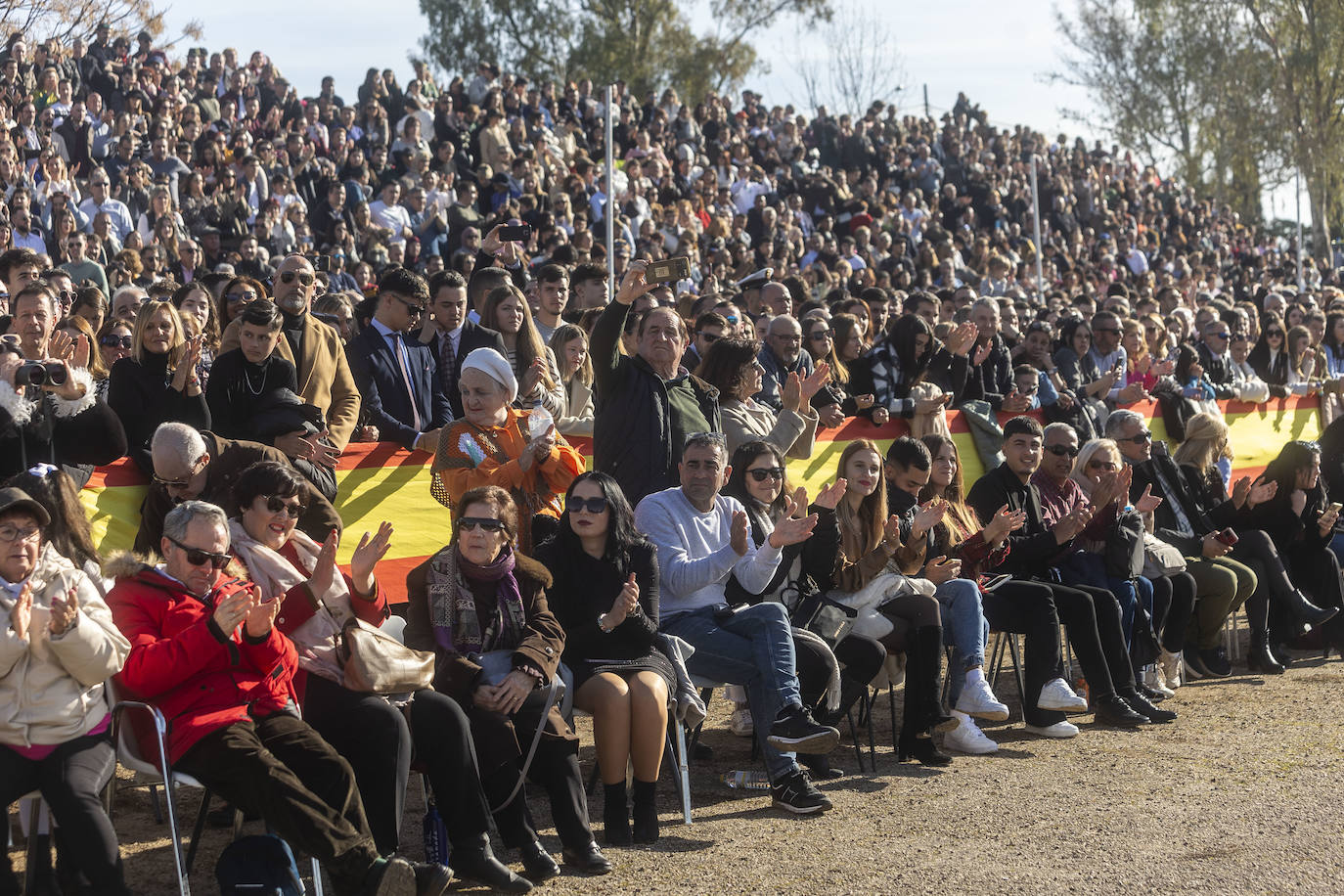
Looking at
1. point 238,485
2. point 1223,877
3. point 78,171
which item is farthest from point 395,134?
point 1223,877

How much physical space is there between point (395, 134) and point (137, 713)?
15016 mm

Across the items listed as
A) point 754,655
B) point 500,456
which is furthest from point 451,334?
point 754,655

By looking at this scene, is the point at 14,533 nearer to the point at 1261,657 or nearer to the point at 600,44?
the point at 1261,657

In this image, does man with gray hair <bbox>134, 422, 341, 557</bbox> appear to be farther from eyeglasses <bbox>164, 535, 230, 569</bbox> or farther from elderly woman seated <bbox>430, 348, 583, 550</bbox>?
elderly woman seated <bbox>430, 348, 583, 550</bbox>

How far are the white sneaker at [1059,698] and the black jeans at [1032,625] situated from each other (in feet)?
0.11

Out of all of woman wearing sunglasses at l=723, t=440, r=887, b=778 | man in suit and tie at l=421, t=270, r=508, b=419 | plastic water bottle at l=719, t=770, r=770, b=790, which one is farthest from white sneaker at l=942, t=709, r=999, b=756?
man in suit and tie at l=421, t=270, r=508, b=419

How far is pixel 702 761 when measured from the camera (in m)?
7.27

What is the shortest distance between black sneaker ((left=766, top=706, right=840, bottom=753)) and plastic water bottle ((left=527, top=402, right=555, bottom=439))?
1.58 meters

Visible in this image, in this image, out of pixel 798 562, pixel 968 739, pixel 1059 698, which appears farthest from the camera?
pixel 1059 698

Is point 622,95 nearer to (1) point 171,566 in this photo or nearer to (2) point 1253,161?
(1) point 171,566

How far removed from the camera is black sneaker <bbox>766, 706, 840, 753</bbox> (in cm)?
623

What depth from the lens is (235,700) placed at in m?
5.07

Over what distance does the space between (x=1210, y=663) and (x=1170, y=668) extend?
1.70ft

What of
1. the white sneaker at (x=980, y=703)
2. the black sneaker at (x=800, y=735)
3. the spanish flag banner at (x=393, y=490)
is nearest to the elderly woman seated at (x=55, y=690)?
the spanish flag banner at (x=393, y=490)
